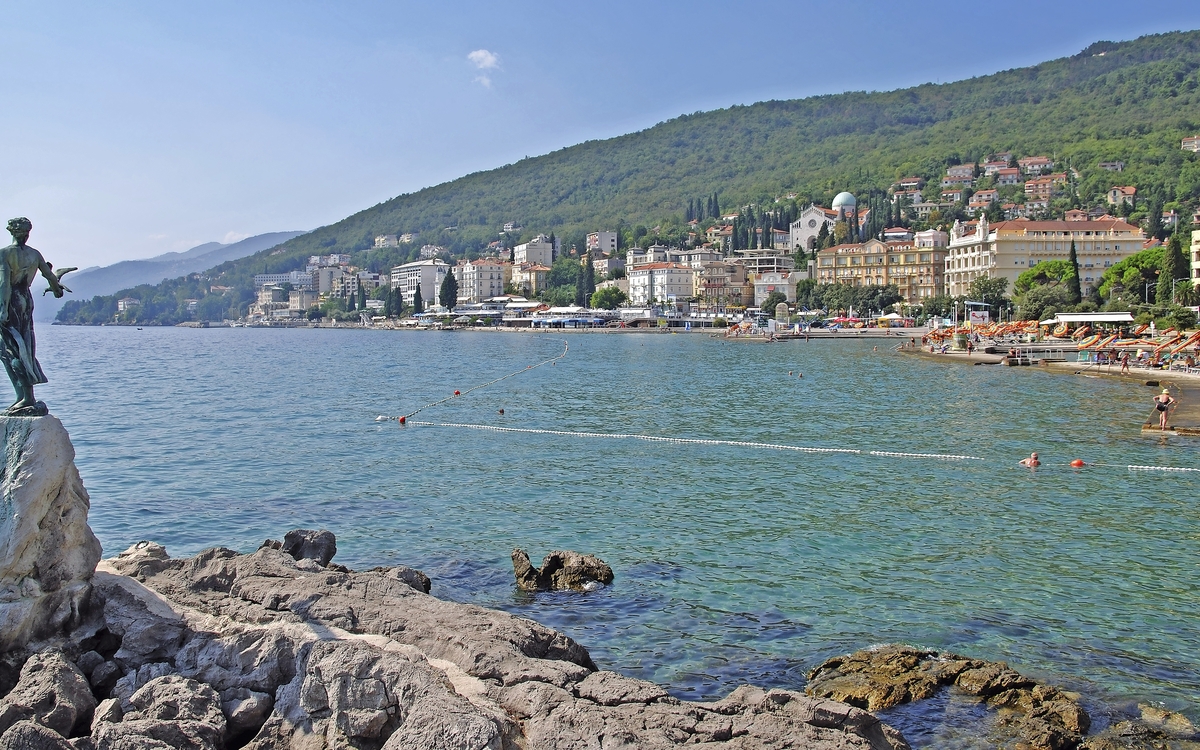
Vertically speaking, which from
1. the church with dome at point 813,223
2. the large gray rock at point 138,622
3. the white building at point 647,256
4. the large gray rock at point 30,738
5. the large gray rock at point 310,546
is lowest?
the large gray rock at point 310,546

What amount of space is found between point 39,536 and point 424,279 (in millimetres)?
178067

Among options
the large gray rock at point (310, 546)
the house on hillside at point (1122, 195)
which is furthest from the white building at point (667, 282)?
the large gray rock at point (310, 546)

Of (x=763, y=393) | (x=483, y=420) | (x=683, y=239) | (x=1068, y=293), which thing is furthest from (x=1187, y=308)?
(x=683, y=239)

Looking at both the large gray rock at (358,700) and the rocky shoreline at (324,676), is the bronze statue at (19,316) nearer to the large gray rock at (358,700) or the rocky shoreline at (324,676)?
the rocky shoreline at (324,676)

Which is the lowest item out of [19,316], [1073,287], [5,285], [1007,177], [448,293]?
[1073,287]

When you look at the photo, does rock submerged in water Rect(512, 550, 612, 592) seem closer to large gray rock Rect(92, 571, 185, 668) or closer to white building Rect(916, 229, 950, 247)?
large gray rock Rect(92, 571, 185, 668)

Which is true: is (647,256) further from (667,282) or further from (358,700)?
(358,700)

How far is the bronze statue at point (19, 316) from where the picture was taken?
23.7ft

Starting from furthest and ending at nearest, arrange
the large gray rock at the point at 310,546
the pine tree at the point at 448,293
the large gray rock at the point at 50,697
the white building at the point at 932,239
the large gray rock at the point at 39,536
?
the pine tree at the point at 448,293 < the white building at the point at 932,239 < the large gray rock at the point at 310,546 < the large gray rock at the point at 39,536 < the large gray rock at the point at 50,697

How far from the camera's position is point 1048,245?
300ft

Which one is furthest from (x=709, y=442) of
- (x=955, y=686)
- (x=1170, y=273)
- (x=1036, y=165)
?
(x=1036, y=165)

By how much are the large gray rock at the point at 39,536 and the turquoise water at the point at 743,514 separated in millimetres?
4294

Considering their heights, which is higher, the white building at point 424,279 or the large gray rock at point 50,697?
the white building at point 424,279

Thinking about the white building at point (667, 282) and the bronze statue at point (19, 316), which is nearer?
the bronze statue at point (19, 316)
